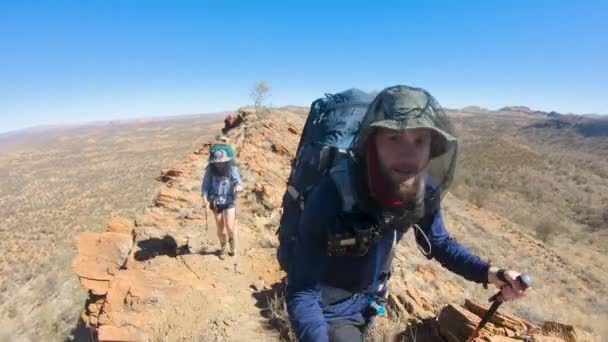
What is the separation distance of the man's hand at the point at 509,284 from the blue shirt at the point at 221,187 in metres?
4.50

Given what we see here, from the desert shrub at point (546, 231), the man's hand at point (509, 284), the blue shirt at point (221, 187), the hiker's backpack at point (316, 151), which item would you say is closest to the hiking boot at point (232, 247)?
the blue shirt at point (221, 187)

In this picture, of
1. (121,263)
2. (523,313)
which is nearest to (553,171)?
(523,313)

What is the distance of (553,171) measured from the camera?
38.1 metres

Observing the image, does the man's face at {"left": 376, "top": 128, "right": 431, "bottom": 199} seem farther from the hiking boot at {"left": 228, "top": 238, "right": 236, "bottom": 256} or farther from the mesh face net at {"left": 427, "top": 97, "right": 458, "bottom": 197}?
the hiking boot at {"left": 228, "top": 238, "right": 236, "bottom": 256}

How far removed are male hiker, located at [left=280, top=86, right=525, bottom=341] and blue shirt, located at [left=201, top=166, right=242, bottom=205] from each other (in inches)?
167

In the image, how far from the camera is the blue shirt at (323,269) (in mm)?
1768

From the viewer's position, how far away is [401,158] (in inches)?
69.4

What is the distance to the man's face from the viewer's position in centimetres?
177

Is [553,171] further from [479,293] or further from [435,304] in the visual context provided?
[435,304]

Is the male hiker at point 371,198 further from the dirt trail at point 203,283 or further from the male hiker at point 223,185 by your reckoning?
the male hiker at point 223,185

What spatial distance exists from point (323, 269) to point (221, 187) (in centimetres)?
430

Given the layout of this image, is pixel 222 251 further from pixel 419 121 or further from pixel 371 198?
pixel 419 121

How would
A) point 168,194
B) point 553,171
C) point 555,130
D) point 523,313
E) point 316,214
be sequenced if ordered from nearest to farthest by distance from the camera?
point 316,214 → point 523,313 → point 168,194 → point 553,171 → point 555,130

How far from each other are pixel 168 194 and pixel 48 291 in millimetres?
7157
